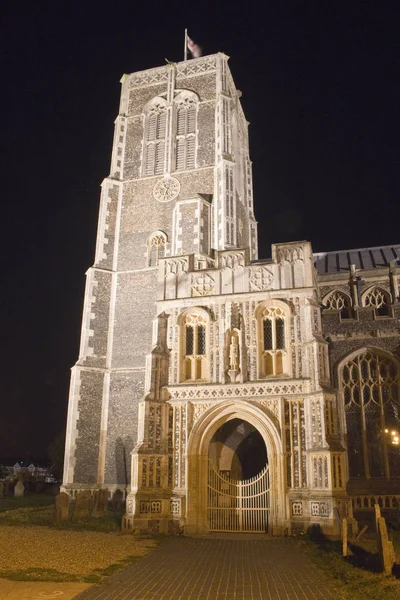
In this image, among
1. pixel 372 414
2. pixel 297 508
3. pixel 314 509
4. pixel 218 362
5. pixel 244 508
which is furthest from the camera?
pixel 372 414

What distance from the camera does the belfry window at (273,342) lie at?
17.4 m

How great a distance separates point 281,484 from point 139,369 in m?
10.0

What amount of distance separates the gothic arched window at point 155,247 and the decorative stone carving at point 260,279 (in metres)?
8.93

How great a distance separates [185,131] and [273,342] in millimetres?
17428

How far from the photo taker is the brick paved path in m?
8.24

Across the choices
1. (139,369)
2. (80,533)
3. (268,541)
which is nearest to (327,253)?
(139,369)

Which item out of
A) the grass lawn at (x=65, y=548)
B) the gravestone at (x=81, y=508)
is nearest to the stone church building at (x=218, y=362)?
the grass lawn at (x=65, y=548)

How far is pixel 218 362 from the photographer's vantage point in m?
17.6

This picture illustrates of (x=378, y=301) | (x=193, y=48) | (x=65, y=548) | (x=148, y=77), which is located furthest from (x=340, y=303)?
(x=193, y=48)

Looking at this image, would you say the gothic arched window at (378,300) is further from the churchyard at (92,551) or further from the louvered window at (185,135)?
the louvered window at (185,135)

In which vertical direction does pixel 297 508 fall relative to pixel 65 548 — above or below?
above

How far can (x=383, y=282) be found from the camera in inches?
870

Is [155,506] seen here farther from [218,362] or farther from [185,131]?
[185,131]

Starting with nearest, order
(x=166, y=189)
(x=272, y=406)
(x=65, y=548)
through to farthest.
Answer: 1. (x=65, y=548)
2. (x=272, y=406)
3. (x=166, y=189)
